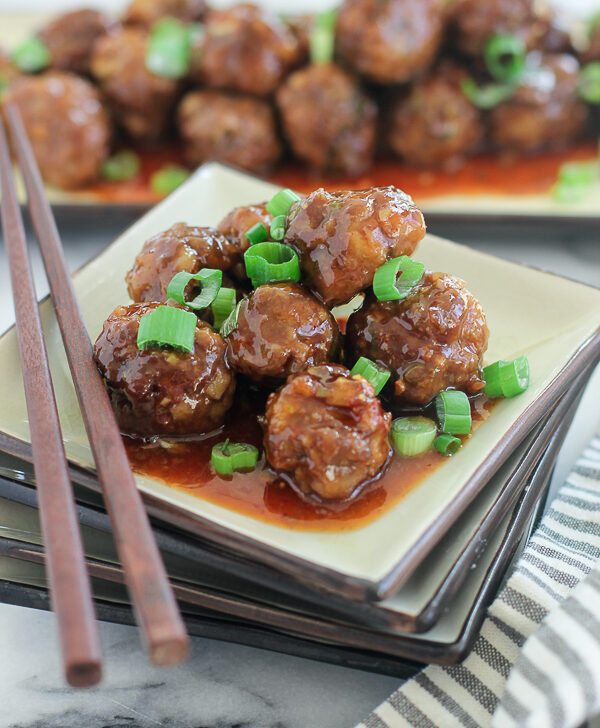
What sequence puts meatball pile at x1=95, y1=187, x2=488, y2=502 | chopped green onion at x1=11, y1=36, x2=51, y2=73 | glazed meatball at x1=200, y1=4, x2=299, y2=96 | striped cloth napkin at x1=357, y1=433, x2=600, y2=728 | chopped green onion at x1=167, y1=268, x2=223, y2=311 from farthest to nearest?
chopped green onion at x1=11, y1=36, x2=51, y2=73
glazed meatball at x1=200, y1=4, x2=299, y2=96
chopped green onion at x1=167, y1=268, x2=223, y2=311
meatball pile at x1=95, y1=187, x2=488, y2=502
striped cloth napkin at x1=357, y1=433, x2=600, y2=728

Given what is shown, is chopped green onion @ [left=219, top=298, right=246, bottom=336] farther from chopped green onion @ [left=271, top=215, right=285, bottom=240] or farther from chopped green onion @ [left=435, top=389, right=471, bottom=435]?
chopped green onion @ [left=435, top=389, right=471, bottom=435]

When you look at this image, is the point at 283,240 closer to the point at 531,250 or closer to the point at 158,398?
the point at 158,398

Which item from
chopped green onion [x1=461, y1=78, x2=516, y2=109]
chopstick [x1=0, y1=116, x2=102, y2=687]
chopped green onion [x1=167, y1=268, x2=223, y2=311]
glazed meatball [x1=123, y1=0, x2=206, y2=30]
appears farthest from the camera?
glazed meatball [x1=123, y1=0, x2=206, y2=30]

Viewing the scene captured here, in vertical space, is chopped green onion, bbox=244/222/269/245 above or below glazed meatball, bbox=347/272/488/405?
above

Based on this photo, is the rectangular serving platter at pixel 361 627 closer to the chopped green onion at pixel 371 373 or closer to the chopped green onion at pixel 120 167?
the chopped green onion at pixel 371 373

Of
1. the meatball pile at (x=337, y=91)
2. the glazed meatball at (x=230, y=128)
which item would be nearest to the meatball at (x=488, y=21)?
the meatball pile at (x=337, y=91)

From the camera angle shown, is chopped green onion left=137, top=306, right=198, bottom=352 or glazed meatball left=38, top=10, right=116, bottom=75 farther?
glazed meatball left=38, top=10, right=116, bottom=75

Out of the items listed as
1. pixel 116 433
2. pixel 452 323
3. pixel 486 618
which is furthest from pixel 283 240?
pixel 486 618

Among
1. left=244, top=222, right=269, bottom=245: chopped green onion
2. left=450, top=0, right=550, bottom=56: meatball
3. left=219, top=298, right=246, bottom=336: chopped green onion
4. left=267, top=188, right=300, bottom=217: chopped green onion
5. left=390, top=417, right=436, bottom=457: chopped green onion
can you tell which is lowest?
left=390, top=417, right=436, bottom=457: chopped green onion

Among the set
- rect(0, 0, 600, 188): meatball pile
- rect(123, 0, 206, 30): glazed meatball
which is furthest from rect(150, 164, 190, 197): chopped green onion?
rect(123, 0, 206, 30): glazed meatball
